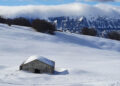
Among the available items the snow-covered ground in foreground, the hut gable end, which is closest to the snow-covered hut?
the hut gable end

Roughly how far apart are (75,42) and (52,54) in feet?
58.4

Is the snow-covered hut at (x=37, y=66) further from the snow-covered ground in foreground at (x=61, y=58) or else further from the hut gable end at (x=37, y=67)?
the snow-covered ground in foreground at (x=61, y=58)

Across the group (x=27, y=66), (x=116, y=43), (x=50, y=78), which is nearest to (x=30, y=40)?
(x=116, y=43)

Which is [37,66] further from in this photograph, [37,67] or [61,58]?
[61,58]

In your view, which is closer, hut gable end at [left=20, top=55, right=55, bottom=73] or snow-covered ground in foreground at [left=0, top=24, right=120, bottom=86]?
snow-covered ground in foreground at [left=0, top=24, right=120, bottom=86]

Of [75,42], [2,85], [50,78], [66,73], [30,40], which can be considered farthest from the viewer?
[75,42]

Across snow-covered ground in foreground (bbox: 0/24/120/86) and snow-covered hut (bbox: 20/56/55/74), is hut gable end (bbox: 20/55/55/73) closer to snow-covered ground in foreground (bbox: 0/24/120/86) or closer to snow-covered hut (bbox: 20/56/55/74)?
snow-covered hut (bbox: 20/56/55/74)

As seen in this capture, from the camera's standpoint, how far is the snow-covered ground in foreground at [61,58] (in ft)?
95.9

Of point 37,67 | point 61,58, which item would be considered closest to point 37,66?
point 37,67

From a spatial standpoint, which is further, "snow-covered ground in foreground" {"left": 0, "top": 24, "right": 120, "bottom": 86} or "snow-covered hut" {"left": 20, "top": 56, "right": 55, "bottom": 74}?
"snow-covered hut" {"left": 20, "top": 56, "right": 55, "bottom": 74}

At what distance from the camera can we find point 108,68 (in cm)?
3991

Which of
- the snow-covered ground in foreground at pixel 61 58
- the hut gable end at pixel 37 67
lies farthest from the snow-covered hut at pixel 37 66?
the snow-covered ground in foreground at pixel 61 58

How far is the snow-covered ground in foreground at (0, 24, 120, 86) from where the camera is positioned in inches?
1151

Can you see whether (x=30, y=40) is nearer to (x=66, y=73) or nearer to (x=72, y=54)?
(x=72, y=54)
